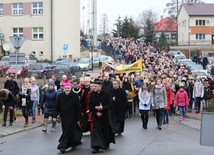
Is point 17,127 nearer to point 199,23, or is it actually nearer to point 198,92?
point 198,92

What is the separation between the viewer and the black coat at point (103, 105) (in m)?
13.4

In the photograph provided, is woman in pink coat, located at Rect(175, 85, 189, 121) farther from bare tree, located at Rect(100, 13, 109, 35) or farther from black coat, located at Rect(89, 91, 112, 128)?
bare tree, located at Rect(100, 13, 109, 35)

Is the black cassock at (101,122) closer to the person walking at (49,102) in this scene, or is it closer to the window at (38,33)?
the person walking at (49,102)

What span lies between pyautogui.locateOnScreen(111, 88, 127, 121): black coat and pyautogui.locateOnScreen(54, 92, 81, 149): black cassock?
124 inches

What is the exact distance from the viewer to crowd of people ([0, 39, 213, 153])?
13.4m

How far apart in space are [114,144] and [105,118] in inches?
54.4

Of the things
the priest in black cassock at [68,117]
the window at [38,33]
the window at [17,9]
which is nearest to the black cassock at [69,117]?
the priest in black cassock at [68,117]

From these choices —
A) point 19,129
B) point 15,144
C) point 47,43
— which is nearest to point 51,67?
point 47,43

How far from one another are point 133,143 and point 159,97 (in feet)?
14.3

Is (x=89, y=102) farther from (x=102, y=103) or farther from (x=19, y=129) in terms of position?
(x=19, y=129)

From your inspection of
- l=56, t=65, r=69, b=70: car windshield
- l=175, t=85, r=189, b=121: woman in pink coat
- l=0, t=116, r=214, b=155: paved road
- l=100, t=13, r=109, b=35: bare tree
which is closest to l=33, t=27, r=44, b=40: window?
l=56, t=65, r=69, b=70: car windshield

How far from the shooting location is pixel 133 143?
14.9 m

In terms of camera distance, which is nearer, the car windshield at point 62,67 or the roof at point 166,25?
the car windshield at point 62,67

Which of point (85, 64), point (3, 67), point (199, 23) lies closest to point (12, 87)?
point (3, 67)
